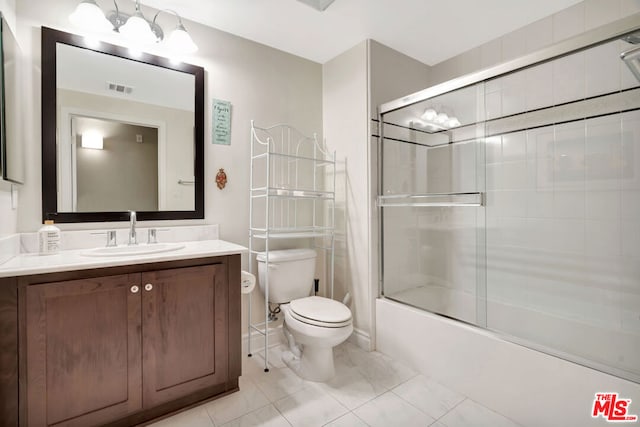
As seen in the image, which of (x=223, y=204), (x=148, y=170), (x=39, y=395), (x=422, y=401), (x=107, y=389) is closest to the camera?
(x=39, y=395)

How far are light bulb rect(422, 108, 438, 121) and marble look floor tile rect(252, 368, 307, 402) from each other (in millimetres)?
1945

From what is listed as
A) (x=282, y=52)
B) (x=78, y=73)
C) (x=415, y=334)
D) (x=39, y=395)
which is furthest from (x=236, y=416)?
(x=282, y=52)

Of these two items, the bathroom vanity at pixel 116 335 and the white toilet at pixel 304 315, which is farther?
the white toilet at pixel 304 315

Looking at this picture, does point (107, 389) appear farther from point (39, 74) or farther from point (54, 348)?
point (39, 74)

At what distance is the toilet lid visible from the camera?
174 cm

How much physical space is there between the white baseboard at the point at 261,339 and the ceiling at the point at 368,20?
213 cm

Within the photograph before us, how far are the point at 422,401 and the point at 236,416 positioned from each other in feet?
3.18

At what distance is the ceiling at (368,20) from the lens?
186cm

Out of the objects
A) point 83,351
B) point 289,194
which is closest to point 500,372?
point 289,194

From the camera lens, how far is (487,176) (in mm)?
1996

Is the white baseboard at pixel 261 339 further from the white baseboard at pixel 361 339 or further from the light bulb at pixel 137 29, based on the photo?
the light bulb at pixel 137 29

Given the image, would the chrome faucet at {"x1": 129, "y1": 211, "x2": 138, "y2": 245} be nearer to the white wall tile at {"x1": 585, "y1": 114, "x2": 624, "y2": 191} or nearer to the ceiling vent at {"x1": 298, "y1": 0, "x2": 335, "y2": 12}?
the ceiling vent at {"x1": 298, "y1": 0, "x2": 335, "y2": 12}

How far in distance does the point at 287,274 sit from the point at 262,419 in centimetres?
85

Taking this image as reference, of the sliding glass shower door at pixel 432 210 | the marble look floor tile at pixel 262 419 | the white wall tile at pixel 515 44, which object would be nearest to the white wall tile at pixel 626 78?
the white wall tile at pixel 515 44
